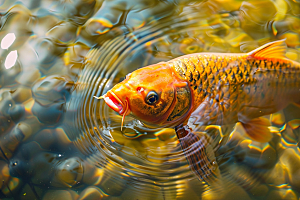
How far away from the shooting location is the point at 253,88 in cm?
220

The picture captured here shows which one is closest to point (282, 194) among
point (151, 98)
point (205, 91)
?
point (205, 91)

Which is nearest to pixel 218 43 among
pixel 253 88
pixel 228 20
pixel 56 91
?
pixel 228 20

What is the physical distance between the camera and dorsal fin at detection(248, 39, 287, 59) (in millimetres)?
2139

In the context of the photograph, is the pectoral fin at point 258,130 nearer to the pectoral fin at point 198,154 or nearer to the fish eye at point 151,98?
the pectoral fin at point 198,154

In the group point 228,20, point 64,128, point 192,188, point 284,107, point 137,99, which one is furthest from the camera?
point 228,20

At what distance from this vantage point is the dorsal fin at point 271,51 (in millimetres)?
2139

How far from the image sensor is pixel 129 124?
2375 mm

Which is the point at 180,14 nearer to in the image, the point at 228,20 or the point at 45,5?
the point at 228,20

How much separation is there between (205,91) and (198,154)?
2.09 ft

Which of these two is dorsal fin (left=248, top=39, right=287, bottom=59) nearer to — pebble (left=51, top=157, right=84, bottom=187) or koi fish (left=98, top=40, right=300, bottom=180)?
koi fish (left=98, top=40, right=300, bottom=180)

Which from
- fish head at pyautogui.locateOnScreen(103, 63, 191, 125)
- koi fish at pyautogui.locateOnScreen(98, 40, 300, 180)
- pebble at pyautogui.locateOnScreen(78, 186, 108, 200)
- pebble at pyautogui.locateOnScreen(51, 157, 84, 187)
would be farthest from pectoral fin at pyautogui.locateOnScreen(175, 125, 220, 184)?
pebble at pyautogui.locateOnScreen(51, 157, 84, 187)

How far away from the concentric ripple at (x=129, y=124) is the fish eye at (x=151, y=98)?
512mm

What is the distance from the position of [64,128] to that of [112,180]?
742mm

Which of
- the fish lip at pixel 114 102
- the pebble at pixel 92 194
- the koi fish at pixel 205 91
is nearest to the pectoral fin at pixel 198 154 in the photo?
the koi fish at pixel 205 91
